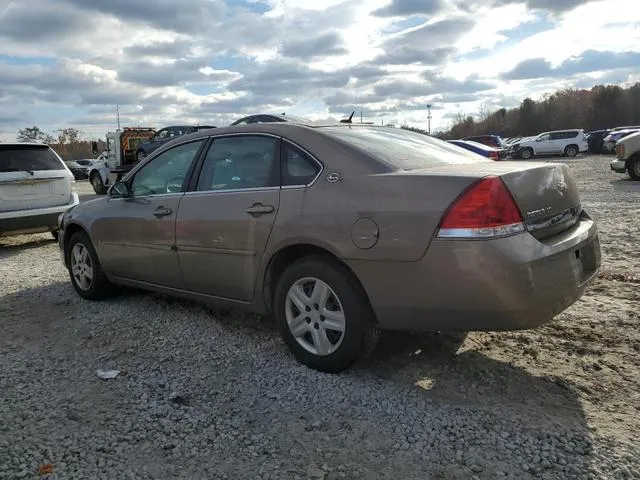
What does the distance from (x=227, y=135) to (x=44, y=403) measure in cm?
224

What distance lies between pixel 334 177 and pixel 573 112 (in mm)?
72136

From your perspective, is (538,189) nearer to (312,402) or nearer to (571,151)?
(312,402)

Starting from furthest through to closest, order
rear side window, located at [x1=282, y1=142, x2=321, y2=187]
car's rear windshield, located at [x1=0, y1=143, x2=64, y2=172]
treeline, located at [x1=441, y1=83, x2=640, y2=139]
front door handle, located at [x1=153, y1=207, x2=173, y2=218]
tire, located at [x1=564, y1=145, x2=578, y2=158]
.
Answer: treeline, located at [x1=441, y1=83, x2=640, y2=139]
tire, located at [x1=564, y1=145, x2=578, y2=158]
car's rear windshield, located at [x1=0, y1=143, x2=64, y2=172]
front door handle, located at [x1=153, y1=207, x2=173, y2=218]
rear side window, located at [x1=282, y1=142, x2=321, y2=187]

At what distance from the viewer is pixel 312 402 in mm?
3242

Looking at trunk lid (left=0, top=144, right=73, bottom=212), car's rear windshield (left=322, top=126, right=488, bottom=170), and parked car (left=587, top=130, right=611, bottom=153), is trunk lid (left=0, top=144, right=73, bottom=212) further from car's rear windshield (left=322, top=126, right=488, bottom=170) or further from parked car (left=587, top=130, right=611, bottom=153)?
parked car (left=587, top=130, right=611, bottom=153)

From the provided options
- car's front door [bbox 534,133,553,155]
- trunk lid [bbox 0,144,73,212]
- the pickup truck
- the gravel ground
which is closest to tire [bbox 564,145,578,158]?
car's front door [bbox 534,133,553,155]

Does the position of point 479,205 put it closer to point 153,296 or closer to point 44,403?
point 44,403

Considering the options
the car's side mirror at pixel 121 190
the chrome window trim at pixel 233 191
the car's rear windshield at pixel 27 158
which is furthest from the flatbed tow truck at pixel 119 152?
the chrome window trim at pixel 233 191

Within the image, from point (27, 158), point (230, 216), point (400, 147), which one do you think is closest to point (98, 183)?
point (27, 158)

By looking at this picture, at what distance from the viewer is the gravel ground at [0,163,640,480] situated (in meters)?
2.64

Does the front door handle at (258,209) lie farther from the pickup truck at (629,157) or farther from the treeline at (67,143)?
the treeline at (67,143)

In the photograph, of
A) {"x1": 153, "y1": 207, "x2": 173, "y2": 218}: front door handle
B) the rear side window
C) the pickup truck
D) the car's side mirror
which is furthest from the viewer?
the pickup truck

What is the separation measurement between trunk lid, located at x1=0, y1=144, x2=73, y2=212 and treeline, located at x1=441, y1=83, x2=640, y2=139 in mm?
65824

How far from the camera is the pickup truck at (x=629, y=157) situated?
15422 millimetres
